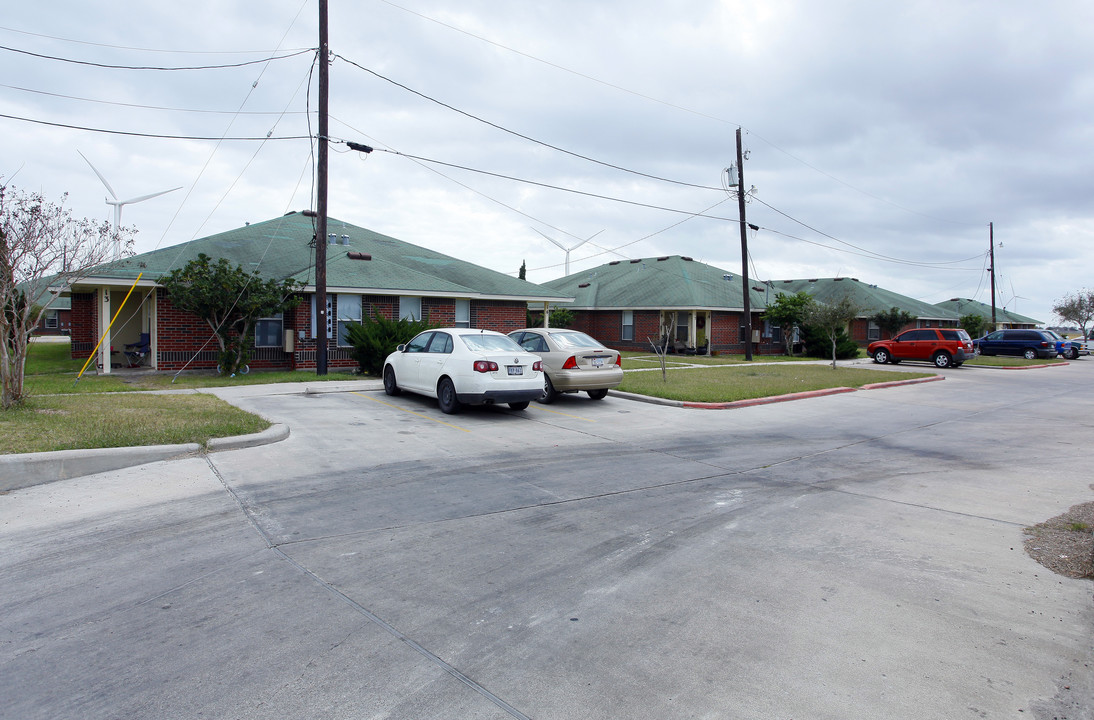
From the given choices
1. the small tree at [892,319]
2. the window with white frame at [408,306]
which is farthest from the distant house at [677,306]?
the window with white frame at [408,306]

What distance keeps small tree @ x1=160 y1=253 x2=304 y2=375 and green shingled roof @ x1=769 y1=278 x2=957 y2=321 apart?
33895 millimetres

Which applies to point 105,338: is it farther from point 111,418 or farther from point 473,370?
point 473,370

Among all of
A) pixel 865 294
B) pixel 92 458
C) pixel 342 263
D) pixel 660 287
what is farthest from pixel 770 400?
pixel 865 294

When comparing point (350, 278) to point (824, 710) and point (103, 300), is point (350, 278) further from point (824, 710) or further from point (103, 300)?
point (824, 710)

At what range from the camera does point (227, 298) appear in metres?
17.1

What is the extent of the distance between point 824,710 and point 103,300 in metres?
20.6

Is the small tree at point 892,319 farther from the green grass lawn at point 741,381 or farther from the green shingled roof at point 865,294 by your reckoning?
the green grass lawn at point 741,381

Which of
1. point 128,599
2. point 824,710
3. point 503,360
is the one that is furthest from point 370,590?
point 503,360

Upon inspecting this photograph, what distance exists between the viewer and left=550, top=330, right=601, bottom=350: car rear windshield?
45.8ft

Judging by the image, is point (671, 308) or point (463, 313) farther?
point (671, 308)

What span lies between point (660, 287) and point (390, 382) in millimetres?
24514

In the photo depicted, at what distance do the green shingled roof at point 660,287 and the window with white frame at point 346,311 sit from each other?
1648 cm

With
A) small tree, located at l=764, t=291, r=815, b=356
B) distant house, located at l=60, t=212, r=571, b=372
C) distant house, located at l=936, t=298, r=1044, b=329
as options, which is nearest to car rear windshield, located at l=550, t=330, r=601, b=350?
distant house, located at l=60, t=212, r=571, b=372

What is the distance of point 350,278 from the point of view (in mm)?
21156
